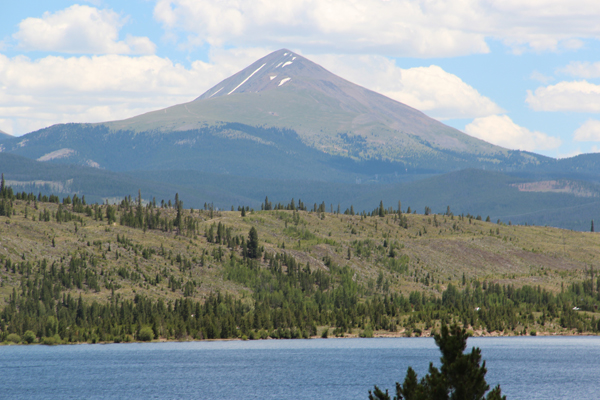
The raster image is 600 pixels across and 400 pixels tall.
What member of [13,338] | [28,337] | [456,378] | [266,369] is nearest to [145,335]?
[28,337]

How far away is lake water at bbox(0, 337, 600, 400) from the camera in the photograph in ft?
336

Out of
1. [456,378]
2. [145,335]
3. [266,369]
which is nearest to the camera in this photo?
[456,378]

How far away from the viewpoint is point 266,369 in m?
124

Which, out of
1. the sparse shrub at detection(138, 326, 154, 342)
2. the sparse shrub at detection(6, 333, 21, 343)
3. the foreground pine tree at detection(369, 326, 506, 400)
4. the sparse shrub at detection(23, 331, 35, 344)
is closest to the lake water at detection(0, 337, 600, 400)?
the sparse shrub at detection(138, 326, 154, 342)

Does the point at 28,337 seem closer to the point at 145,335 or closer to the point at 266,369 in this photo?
the point at 145,335

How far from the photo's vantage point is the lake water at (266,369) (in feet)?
336

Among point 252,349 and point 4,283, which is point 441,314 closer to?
point 252,349

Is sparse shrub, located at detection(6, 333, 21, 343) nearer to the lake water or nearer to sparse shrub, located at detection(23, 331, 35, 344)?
sparse shrub, located at detection(23, 331, 35, 344)

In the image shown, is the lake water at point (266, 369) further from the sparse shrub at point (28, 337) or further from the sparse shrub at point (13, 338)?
the sparse shrub at point (28, 337)

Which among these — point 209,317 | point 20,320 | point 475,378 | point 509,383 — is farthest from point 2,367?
point 475,378

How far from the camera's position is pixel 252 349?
15600 cm

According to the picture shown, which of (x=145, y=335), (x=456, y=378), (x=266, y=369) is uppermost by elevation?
(x=456, y=378)

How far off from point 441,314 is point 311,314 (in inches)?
1211

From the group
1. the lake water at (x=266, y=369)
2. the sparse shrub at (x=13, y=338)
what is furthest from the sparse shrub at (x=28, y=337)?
the lake water at (x=266, y=369)
